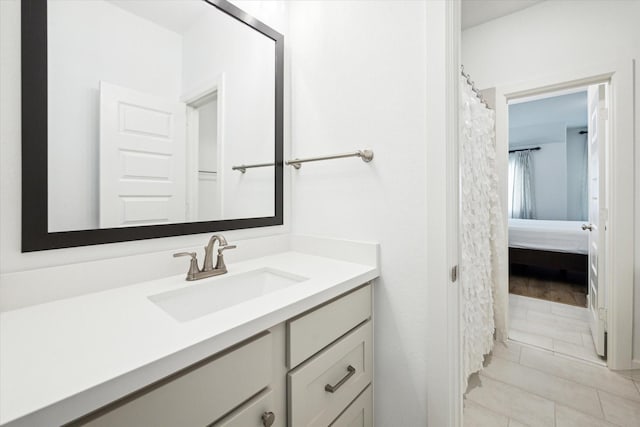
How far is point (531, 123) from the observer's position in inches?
212

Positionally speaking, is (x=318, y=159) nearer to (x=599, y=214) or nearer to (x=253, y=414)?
(x=253, y=414)

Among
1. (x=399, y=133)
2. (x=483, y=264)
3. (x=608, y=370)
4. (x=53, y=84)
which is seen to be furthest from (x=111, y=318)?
(x=608, y=370)

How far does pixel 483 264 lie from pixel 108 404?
6.49 feet

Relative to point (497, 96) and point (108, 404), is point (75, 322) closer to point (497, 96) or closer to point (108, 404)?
point (108, 404)

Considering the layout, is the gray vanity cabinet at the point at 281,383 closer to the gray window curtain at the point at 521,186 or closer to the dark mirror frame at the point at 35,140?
the dark mirror frame at the point at 35,140

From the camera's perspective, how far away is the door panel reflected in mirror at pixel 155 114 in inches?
→ 32.9

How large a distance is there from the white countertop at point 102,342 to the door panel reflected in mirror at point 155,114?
0.85 feet

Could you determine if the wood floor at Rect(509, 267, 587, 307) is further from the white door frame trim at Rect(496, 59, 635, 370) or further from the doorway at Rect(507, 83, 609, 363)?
the white door frame trim at Rect(496, 59, 635, 370)

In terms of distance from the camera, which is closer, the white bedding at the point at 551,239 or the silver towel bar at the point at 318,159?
the silver towel bar at the point at 318,159

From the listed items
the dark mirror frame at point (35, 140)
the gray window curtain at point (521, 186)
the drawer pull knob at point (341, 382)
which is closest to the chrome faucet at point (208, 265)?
the dark mirror frame at point (35, 140)

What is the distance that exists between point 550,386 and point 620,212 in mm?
1180

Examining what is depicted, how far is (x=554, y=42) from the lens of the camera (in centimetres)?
208

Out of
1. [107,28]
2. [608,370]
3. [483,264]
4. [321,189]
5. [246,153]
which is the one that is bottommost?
[608,370]

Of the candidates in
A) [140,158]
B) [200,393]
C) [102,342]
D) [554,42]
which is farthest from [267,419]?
[554,42]
